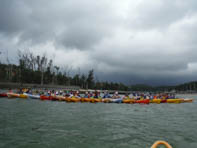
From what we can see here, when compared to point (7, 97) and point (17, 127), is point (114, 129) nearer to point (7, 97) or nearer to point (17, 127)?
point (17, 127)

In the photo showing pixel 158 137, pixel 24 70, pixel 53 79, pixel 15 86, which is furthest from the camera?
Answer: pixel 53 79

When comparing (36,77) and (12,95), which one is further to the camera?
(36,77)

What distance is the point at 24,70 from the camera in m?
70.0

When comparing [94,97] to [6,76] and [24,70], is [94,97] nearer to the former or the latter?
[24,70]

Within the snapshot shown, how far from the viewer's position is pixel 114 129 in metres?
9.94

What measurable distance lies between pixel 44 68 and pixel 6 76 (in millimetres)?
17430

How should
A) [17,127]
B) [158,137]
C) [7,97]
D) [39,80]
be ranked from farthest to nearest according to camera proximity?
[39,80] → [7,97] → [17,127] → [158,137]

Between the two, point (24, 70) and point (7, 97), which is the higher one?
point (24, 70)

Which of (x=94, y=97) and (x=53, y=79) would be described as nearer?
(x=94, y=97)

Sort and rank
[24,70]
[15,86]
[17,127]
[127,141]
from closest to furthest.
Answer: [127,141], [17,127], [15,86], [24,70]

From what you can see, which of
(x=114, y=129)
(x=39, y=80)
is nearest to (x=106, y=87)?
(x=39, y=80)

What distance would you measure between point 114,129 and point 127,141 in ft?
7.08

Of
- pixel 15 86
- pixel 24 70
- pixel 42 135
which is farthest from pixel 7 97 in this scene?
pixel 24 70

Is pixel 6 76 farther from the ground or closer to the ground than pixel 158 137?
farther from the ground
